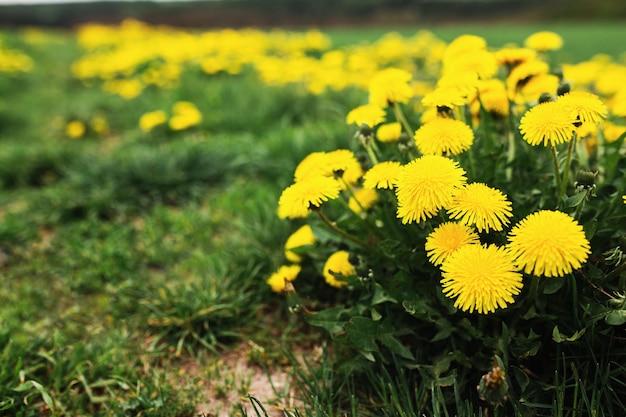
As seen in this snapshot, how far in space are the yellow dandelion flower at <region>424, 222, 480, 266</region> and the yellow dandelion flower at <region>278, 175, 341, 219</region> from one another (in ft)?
0.97

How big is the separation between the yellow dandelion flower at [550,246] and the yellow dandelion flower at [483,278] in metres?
0.04

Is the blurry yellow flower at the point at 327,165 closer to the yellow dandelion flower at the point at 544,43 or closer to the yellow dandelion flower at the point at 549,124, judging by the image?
the yellow dandelion flower at the point at 549,124

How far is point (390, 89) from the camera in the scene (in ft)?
5.48

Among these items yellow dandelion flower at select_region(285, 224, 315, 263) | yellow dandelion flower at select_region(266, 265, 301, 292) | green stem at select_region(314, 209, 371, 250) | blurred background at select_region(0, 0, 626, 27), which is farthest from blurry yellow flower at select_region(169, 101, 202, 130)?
blurred background at select_region(0, 0, 626, 27)

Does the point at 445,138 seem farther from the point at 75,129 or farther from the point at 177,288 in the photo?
the point at 75,129

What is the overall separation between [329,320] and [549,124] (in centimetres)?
92

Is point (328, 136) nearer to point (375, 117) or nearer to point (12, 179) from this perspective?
point (375, 117)

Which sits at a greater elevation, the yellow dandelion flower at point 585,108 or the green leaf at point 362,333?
the yellow dandelion flower at point 585,108

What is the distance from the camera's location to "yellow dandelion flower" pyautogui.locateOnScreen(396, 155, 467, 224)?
1.21m

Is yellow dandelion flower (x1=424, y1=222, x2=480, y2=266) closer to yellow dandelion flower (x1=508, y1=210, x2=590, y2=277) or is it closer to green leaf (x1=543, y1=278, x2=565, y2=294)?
→ yellow dandelion flower (x1=508, y1=210, x2=590, y2=277)

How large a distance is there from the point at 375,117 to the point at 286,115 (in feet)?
9.72

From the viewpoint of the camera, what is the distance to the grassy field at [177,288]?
5.17 feet

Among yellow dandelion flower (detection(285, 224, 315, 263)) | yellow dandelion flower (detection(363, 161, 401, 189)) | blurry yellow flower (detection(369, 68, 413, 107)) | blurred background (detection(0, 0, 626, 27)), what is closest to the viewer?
yellow dandelion flower (detection(363, 161, 401, 189))

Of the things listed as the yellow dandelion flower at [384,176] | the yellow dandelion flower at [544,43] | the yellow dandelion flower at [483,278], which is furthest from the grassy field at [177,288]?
the yellow dandelion flower at [544,43]
